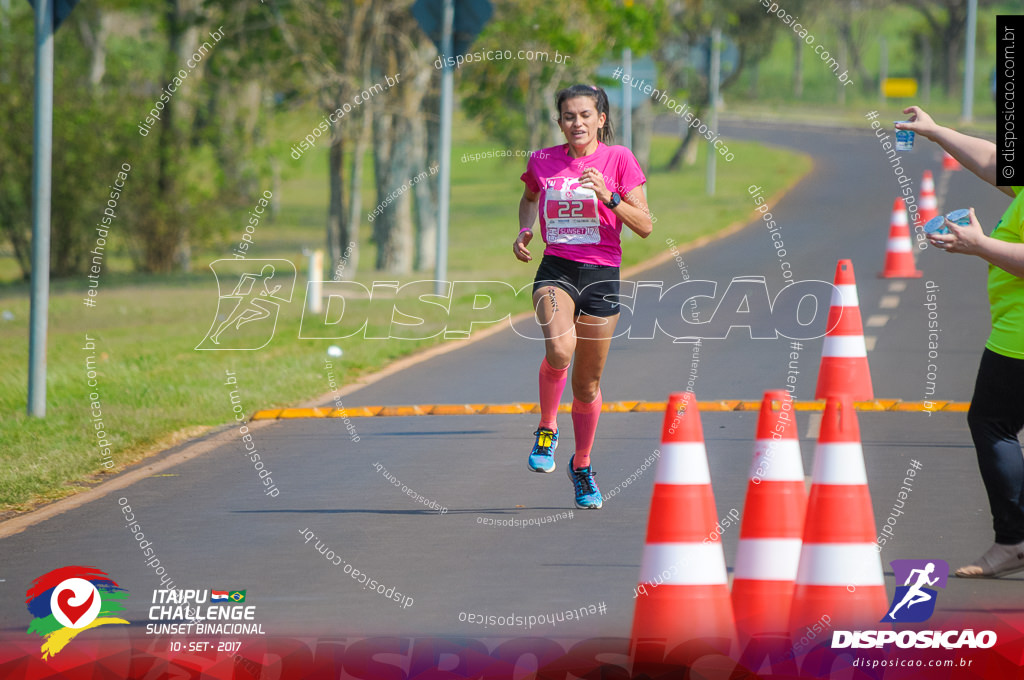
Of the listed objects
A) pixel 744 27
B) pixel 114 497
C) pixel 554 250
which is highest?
pixel 744 27

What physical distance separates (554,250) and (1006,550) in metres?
2.76

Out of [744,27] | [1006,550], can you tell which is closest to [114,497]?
[1006,550]

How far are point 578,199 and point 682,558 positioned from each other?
2803mm

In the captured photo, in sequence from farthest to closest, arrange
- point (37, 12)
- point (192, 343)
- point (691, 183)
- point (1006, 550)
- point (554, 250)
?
point (691, 183)
point (192, 343)
point (37, 12)
point (554, 250)
point (1006, 550)

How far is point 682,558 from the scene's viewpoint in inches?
205

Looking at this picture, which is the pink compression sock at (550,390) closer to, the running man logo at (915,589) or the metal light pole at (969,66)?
the running man logo at (915,589)

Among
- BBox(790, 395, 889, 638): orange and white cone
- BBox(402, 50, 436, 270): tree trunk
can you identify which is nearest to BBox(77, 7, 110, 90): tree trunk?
BBox(402, 50, 436, 270): tree trunk

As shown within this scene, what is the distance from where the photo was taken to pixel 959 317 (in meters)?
16.7

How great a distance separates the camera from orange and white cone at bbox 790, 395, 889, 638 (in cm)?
524

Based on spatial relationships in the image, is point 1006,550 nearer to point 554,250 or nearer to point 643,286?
point 554,250

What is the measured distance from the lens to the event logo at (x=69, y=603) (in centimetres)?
569

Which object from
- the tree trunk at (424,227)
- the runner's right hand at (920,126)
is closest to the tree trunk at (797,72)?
the tree trunk at (424,227)

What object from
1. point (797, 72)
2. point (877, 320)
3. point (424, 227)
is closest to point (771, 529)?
point (877, 320)

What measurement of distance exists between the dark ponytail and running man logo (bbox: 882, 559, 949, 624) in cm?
271
